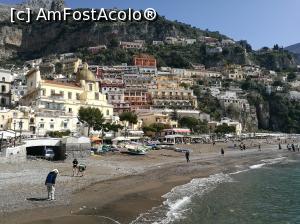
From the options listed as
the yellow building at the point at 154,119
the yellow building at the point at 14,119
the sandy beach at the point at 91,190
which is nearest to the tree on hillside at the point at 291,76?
the yellow building at the point at 154,119

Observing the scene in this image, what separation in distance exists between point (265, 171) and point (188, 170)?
8.81 meters

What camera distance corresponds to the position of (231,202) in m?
24.3

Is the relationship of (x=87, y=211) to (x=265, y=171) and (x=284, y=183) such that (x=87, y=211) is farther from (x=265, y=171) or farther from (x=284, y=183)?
(x=265, y=171)

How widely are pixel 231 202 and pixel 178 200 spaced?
3164mm

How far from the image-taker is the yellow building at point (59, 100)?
2275 inches

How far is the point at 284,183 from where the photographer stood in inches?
1341

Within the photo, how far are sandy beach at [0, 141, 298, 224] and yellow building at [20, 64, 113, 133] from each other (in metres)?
17.9

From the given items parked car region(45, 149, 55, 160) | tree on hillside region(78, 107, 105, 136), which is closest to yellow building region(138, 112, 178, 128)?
tree on hillside region(78, 107, 105, 136)

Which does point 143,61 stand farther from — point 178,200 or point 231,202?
point 178,200

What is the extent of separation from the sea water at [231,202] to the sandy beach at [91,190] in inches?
45.0

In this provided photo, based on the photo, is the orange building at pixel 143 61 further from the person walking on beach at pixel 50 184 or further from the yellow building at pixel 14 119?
the person walking on beach at pixel 50 184

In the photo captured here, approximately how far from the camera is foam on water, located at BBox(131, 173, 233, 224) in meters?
18.9

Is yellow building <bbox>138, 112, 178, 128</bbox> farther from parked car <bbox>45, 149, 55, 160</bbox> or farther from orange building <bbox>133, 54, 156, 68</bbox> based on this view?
orange building <bbox>133, 54, 156, 68</bbox>

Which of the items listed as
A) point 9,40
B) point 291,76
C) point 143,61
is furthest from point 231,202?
point 9,40
